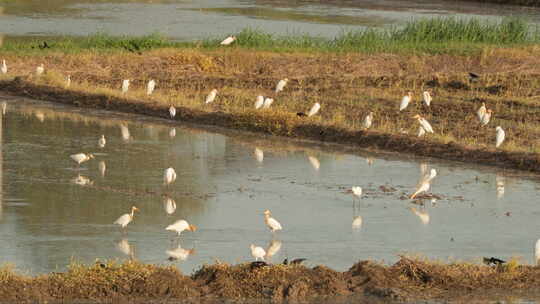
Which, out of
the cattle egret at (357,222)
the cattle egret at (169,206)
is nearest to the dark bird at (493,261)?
Answer: the cattle egret at (357,222)

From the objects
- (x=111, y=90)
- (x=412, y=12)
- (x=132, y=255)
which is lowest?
(x=412, y=12)

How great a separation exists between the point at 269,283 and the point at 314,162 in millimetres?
6755

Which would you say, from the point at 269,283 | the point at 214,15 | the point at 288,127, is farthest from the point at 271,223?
the point at 214,15

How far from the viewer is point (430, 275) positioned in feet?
33.8

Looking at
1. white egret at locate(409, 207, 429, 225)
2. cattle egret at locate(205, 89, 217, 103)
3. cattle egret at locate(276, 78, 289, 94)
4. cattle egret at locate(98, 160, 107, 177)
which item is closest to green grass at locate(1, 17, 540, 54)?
cattle egret at locate(276, 78, 289, 94)

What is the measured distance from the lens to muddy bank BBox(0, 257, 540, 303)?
9719 millimetres

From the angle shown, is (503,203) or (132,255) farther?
(503,203)

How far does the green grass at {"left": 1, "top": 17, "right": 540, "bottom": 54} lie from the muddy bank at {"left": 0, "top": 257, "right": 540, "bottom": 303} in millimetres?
16492

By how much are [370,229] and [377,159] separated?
4.29 meters

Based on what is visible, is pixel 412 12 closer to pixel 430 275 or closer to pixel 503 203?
pixel 503 203

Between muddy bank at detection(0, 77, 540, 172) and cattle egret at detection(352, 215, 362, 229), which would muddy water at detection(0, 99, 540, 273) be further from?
muddy bank at detection(0, 77, 540, 172)

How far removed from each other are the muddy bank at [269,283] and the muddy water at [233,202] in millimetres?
750

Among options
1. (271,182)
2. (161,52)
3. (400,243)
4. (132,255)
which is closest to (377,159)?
(271,182)

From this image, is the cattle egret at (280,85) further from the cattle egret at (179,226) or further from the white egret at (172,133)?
the cattle egret at (179,226)
